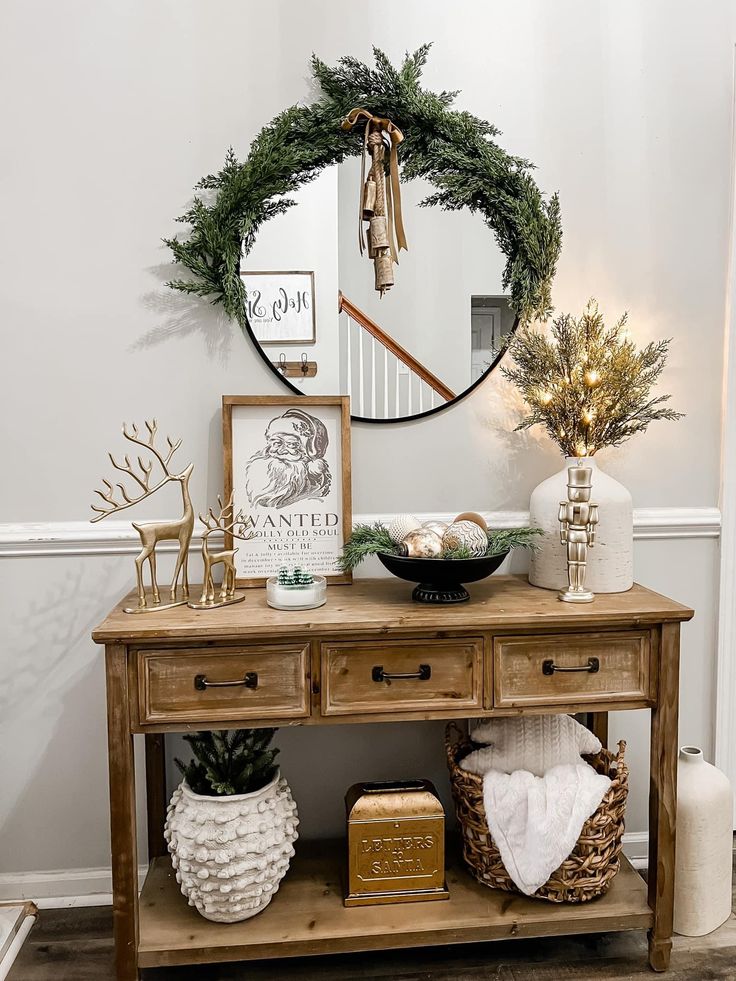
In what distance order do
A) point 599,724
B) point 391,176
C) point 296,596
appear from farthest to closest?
1. point 599,724
2. point 391,176
3. point 296,596

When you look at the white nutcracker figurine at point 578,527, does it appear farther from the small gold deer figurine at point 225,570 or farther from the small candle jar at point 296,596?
the small gold deer figurine at point 225,570

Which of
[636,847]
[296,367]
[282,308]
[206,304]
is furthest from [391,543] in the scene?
[636,847]

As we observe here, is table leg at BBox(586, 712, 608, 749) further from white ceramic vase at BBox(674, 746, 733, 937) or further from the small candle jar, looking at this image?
the small candle jar

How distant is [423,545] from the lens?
1.68m

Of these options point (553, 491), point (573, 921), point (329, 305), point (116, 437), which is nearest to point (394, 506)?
point (553, 491)

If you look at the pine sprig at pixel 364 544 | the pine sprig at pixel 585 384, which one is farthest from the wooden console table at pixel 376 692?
the pine sprig at pixel 585 384

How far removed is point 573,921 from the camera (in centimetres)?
Result: 171

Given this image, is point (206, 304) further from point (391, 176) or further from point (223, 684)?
point (223, 684)

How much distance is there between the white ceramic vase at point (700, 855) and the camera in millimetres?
1834

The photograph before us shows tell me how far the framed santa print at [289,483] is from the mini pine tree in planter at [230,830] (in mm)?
440

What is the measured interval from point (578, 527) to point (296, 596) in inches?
25.8

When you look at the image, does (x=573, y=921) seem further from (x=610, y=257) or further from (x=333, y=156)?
(x=333, y=156)

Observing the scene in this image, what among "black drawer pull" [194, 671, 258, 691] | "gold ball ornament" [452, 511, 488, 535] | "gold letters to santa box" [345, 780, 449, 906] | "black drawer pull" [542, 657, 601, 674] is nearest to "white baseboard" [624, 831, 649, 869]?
"gold letters to santa box" [345, 780, 449, 906]

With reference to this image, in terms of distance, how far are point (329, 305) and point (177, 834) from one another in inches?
51.4
